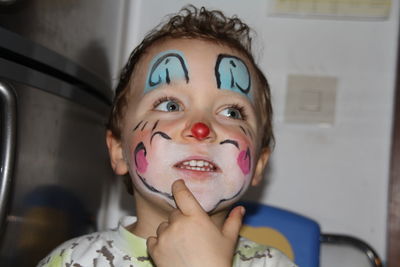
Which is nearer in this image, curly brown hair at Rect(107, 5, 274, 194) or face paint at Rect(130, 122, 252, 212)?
Result: face paint at Rect(130, 122, 252, 212)

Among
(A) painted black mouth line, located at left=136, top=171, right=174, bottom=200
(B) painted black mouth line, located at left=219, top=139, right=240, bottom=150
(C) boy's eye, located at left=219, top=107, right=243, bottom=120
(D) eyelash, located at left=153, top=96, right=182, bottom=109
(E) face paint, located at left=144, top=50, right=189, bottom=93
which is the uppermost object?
(E) face paint, located at left=144, top=50, right=189, bottom=93

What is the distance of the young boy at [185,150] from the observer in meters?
0.87

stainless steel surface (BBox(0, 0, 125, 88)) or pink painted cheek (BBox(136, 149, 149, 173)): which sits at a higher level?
stainless steel surface (BBox(0, 0, 125, 88))

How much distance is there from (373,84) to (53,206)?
37.3 inches

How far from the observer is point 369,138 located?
5.19 ft

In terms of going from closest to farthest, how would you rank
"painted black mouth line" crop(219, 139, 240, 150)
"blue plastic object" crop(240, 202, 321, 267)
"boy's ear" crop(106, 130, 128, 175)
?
→ 1. "painted black mouth line" crop(219, 139, 240, 150)
2. "boy's ear" crop(106, 130, 128, 175)
3. "blue plastic object" crop(240, 202, 321, 267)

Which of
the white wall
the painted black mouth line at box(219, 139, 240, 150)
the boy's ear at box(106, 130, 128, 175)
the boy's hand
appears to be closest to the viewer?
the boy's hand

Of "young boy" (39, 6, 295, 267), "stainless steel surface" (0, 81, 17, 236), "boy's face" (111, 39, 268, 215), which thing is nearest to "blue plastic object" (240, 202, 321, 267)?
"young boy" (39, 6, 295, 267)

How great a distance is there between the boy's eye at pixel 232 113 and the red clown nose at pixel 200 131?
10cm

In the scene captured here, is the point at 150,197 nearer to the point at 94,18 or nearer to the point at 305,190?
the point at 94,18

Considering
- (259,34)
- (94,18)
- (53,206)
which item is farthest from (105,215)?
(259,34)

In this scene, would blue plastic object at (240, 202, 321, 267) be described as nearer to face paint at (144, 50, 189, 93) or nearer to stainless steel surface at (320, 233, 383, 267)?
stainless steel surface at (320, 233, 383, 267)

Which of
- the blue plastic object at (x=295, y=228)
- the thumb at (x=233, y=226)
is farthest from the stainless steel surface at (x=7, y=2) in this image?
the blue plastic object at (x=295, y=228)

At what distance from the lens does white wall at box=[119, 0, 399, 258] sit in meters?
1.56
